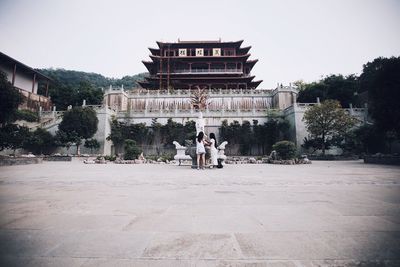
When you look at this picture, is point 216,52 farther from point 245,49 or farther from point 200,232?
point 200,232

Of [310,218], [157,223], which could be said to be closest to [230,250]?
[157,223]

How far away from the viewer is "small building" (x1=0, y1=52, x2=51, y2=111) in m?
28.6

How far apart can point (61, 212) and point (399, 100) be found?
17463mm

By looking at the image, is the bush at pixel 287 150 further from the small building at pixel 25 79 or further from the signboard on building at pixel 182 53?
the signboard on building at pixel 182 53

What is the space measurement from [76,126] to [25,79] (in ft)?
58.5

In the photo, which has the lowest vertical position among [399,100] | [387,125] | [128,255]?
[128,255]

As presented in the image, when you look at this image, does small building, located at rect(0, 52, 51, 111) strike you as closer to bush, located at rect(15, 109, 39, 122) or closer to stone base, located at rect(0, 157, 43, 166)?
bush, located at rect(15, 109, 39, 122)

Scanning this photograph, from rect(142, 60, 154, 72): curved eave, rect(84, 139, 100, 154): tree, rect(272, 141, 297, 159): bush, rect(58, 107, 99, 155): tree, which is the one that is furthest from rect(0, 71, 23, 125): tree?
rect(142, 60, 154, 72): curved eave

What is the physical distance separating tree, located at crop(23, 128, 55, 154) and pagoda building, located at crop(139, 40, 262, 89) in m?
18.6

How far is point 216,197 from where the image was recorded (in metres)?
3.40

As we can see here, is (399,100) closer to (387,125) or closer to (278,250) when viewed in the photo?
(387,125)

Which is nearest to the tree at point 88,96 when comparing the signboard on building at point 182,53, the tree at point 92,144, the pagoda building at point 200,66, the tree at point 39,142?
the pagoda building at point 200,66

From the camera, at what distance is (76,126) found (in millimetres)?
22484

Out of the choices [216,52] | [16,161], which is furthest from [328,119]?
[216,52]
